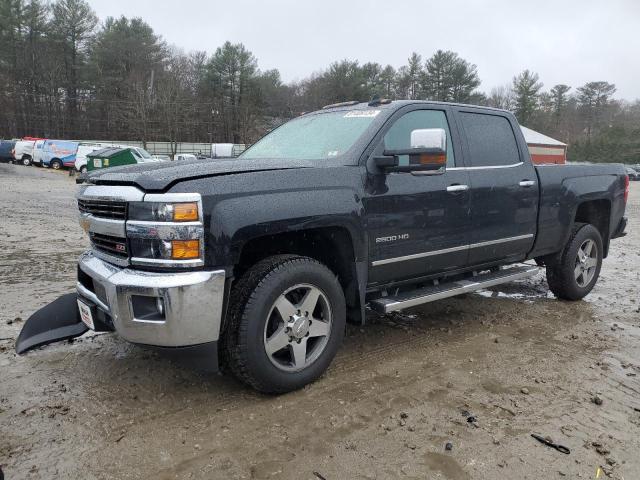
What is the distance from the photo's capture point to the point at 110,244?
313 cm

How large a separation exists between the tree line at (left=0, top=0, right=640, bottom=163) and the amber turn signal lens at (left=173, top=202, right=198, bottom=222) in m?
51.5

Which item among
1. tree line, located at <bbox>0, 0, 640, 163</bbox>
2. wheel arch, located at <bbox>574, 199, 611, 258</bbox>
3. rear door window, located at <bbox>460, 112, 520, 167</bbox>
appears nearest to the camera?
rear door window, located at <bbox>460, 112, 520, 167</bbox>

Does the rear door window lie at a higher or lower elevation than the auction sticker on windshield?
lower

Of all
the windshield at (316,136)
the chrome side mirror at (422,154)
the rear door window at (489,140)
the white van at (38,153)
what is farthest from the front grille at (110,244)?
the white van at (38,153)

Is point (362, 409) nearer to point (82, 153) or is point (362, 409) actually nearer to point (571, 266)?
point (571, 266)

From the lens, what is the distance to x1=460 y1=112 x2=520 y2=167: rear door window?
443cm

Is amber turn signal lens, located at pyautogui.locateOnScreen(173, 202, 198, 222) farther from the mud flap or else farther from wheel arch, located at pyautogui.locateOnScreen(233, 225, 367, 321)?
the mud flap

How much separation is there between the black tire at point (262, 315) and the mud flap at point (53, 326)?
124cm

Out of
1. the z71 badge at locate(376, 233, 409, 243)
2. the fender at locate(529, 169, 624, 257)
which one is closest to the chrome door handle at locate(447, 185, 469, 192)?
the z71 badge at locate(376, 233, 409, 243)

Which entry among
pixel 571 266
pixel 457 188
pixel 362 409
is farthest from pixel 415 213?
pixel 571 266

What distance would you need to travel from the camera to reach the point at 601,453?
2.68 metres

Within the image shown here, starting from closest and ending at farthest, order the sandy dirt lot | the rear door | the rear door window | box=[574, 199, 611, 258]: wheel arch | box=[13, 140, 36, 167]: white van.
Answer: the sandy dirt lot → the rear door → the rear door window → box=[574, 199, 611, 258]: wheel arch → box=[13, 140, 36, 167]: white van

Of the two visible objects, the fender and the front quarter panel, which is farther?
the fender

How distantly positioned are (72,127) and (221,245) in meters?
65.6
